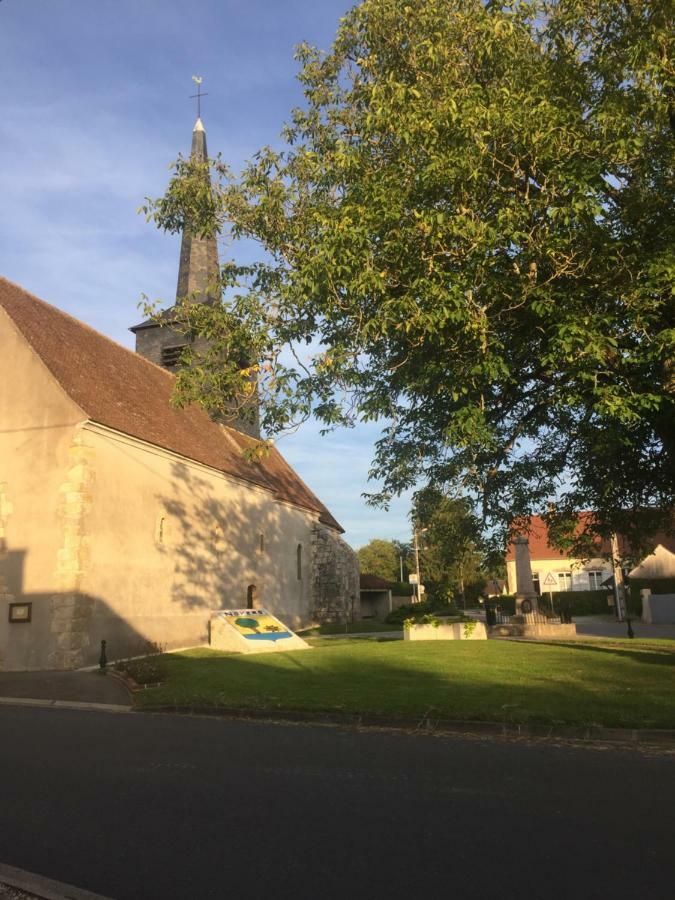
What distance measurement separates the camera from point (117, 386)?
21.6 metres

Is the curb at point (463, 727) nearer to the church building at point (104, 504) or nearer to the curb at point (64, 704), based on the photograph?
the curb at point (64, 704)

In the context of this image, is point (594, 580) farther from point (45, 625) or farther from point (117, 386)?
point (45, 625)

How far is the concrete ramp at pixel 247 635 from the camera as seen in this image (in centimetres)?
1919

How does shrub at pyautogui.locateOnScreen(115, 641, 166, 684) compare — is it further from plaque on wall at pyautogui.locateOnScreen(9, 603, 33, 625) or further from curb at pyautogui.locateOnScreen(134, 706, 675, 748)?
curb at pyautogui.locateOnScreen(134, 706, 675, 748)

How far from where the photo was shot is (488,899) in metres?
3.69

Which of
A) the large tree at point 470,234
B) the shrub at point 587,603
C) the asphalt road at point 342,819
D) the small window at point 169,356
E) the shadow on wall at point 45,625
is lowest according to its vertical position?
the shrub at point 587,603

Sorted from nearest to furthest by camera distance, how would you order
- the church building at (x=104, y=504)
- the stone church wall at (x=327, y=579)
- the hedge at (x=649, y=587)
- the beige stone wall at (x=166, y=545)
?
the church building at (x=104, y=504), the beige stone wall at (x=166, y=545), the stone church wall at (x=327, y=579), the hedge at (x=649, y=587)

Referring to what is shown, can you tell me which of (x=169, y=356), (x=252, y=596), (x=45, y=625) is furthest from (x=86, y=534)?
(x=169, y=356)

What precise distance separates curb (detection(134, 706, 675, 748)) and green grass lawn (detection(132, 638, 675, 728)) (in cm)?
15

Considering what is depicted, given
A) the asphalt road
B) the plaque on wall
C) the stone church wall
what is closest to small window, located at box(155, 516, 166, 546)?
the plaque on wall

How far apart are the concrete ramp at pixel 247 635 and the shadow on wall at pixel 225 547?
2.20m

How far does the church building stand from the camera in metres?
16.8

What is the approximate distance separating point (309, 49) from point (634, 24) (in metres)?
5.67

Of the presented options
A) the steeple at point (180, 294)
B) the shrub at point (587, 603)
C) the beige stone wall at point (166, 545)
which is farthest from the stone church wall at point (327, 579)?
the shrub at point (587, 603)
